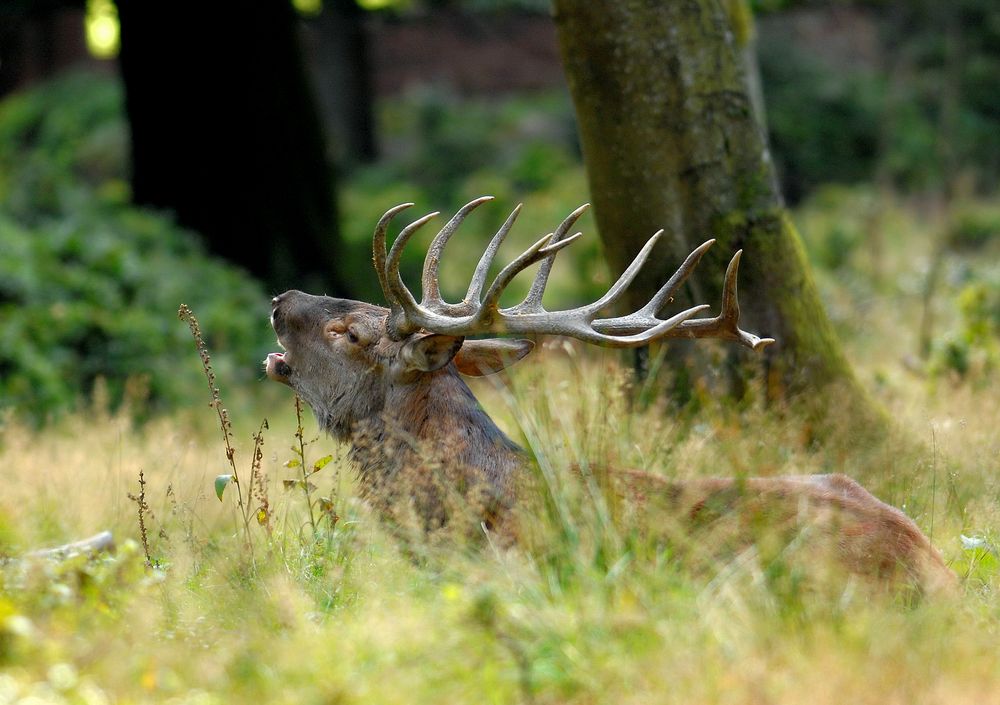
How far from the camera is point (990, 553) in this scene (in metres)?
5.03

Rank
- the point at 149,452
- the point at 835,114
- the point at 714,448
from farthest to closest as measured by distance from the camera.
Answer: the point at 835,114
the point at 149,452
the point at 714,448

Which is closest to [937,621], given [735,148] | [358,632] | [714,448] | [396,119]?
[358,632]

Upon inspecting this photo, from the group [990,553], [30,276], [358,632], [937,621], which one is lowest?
[990,553]

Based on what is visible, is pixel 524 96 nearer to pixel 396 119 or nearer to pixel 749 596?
pixel 396 119

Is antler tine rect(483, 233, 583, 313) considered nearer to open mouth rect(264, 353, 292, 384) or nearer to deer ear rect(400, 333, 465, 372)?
deer ear rect(400, 333, 465, 372)

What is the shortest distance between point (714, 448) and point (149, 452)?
12.0ft

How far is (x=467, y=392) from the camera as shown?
17.7ft

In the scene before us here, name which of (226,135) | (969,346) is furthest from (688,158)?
(226,135)

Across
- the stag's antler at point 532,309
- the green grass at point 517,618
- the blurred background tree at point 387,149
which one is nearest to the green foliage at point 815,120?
the blurred background tree at point 387,149

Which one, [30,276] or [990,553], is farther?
[30,276]

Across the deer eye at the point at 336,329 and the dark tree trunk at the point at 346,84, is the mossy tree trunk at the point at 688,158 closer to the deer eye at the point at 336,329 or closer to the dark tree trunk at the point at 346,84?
the deer eye at the point at 336,329

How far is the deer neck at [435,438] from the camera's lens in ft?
16.5

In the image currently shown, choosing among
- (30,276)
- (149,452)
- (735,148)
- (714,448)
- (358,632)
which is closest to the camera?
(358,632)

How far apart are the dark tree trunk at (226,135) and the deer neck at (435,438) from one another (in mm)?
8299
